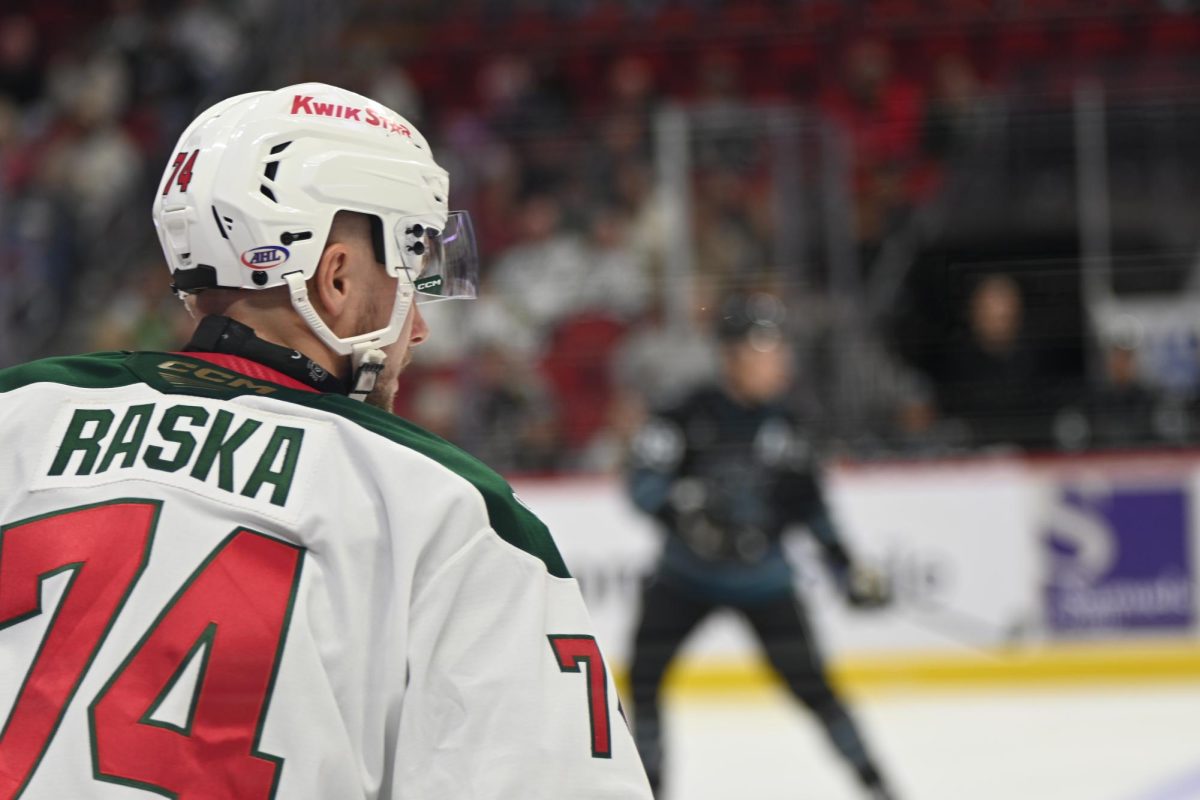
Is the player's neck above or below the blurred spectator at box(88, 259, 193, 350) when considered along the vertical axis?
above

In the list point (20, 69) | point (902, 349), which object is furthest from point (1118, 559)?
point (20, 69)

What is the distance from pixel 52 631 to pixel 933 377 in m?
5.11

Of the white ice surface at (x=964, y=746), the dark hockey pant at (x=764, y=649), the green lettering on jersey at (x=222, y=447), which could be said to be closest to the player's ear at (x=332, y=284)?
the green lettering on jersey at (x=222, y=447)

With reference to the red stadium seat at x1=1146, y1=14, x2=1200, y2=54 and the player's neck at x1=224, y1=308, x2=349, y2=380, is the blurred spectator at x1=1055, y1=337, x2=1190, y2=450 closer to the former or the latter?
the red stadium seat at x1=1146, y1=14, x2=1200, y2=54

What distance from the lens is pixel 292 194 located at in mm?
1206

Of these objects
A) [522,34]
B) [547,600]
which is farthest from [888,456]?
[547,600]

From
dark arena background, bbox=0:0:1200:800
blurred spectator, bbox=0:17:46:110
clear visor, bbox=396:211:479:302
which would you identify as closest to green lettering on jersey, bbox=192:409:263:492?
clear visor, bbox=396:211:479:302

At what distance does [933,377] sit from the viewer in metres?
5.91

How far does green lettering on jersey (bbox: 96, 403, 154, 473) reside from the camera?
1110 mm

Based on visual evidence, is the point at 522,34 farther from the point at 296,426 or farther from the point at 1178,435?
the point at 296,426

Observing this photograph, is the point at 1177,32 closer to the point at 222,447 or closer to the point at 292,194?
the point at 292,194

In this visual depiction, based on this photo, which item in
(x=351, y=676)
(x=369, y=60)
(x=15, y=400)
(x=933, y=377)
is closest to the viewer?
(x=351, y=676)

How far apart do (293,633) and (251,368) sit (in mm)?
235

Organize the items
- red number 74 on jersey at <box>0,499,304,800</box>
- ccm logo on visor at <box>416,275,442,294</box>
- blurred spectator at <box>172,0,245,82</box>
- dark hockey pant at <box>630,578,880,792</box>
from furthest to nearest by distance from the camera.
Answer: blurred spectator at <box>172,0,245,82</box> → dark hockey pant at <box>630,578,880,792</box> → ccm logo on visor at <box>416,275,442,294</box> → red number 74 on jersey at <box>0,499,304,800</box>
